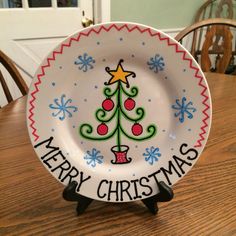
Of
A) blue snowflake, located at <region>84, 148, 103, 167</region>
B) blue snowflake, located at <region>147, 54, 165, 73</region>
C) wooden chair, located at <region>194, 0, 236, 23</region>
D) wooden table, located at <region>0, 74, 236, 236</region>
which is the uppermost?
blue snowflake, located at <region>147, 54, 165, 73</region>

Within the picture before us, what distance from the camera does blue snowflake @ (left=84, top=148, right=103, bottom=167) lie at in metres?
0.47

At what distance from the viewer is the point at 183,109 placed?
0.45 meters

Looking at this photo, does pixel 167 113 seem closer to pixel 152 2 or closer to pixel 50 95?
pixel 50 95

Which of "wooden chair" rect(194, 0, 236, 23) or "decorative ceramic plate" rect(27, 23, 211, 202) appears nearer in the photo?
"decorative ceramic plate" rect(27, 23, 211, 202)

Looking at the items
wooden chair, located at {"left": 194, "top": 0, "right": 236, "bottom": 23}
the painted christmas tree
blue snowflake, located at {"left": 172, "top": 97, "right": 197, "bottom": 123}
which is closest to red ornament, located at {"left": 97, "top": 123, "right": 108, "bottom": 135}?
the painted christmas tree

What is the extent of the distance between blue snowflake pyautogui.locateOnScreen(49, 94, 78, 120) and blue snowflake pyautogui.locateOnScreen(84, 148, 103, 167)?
0.23 feet

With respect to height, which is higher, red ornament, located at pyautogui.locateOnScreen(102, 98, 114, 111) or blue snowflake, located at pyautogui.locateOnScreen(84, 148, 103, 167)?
red ornament, located at pyautogui.locateOnScreen(102, 98, 114, 111)

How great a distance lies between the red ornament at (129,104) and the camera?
44 centimetres

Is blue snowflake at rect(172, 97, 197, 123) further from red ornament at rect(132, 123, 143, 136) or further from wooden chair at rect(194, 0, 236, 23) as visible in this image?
wooden chair at rect(194, 0, 236, 23)

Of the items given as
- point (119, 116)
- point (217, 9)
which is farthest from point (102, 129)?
point (217, 9)

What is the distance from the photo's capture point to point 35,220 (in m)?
0.48

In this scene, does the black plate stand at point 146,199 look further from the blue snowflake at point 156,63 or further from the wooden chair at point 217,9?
the wooden chair at point 217,9

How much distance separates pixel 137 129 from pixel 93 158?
9cm

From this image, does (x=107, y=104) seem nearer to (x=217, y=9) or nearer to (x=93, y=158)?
(x=93, y=158)
